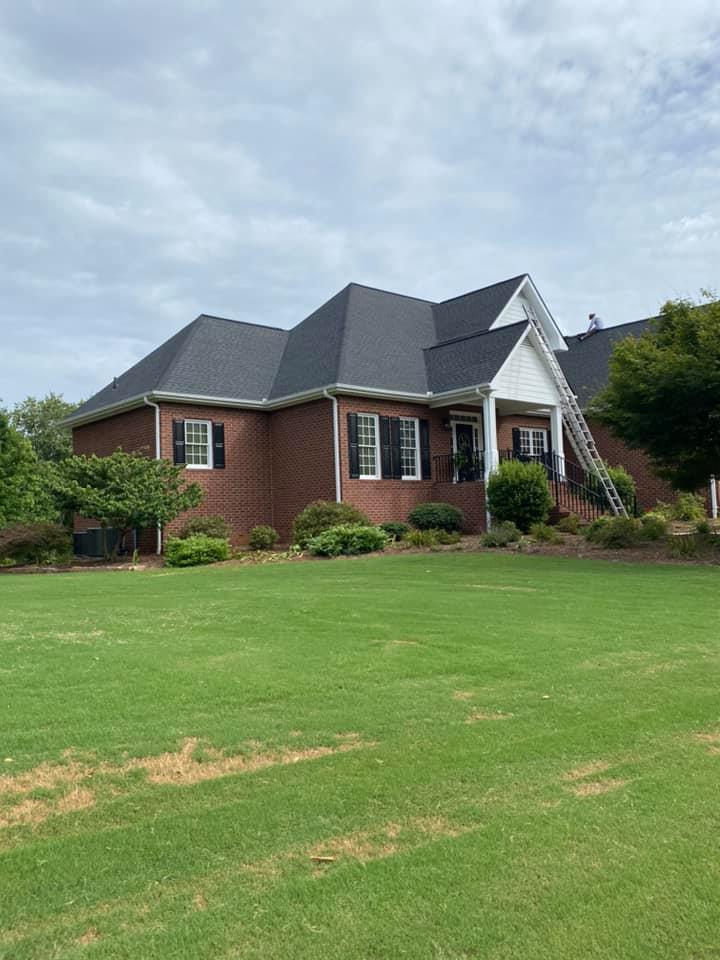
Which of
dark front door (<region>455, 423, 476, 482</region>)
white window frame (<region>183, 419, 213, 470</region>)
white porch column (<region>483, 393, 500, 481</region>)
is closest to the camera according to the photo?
white window frame (<region>183, 419, 213, 470</region>)

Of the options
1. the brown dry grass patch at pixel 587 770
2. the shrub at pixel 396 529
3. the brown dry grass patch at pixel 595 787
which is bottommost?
the brown dry grass patch at pixel 595 787

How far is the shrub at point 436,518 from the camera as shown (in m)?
22.1

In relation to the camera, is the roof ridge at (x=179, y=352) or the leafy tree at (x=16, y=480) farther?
the leafy tree at (x=16, y=480)

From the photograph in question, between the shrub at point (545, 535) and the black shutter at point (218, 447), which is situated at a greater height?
the black shutter at point (218, 447)

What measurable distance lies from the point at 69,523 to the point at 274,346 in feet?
27.9

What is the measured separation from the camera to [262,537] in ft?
70.3

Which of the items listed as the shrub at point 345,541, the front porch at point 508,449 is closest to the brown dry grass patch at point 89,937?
the shrub at point 345,541

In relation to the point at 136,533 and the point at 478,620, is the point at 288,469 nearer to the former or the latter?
the point at 136,533

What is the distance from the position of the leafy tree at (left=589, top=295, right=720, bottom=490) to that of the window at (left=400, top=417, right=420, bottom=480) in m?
6.79

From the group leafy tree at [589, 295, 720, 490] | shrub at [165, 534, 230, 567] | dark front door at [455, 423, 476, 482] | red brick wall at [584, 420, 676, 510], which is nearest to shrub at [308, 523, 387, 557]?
shrub at [165, 534, 230, 567]

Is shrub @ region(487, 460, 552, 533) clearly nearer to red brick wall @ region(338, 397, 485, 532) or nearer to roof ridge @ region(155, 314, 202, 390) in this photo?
red brick wall @ region(338, 397, 485, 532)

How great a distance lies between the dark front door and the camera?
23891 millimetres

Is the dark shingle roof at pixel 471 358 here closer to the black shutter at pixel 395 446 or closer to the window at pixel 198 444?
the black shutter at pixel 395 446

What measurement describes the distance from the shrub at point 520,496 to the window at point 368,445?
11.4 feet
